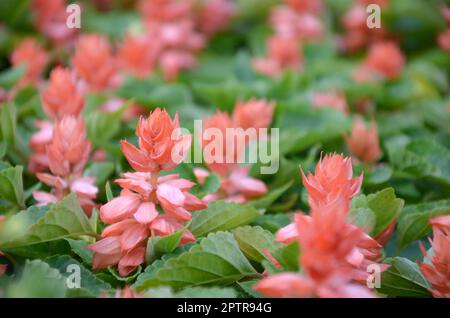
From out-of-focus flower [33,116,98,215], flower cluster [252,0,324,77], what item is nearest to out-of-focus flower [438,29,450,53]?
flower cluster [252,0,324,77]

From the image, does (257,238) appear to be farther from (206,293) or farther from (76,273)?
(76,273)

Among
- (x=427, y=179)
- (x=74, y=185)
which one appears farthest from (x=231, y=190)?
(x=427, y=179)

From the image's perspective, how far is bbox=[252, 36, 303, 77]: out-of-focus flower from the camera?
2.09 meters

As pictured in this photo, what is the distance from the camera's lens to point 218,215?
3.40 ft

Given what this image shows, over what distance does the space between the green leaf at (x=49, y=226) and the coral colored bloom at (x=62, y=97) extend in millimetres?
340

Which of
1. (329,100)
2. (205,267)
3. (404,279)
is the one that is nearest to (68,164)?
(205,267)

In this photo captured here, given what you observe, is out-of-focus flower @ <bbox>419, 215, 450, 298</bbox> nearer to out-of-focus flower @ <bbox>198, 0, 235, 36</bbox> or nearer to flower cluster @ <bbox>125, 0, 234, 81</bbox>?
flower cluster @ <bbox>125, 0, 234, 81</bbox>

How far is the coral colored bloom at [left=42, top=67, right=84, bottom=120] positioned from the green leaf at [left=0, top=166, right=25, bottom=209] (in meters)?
0.22

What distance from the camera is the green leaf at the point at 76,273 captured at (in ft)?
3.00

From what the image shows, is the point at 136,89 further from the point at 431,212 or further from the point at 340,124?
the point at 431,212

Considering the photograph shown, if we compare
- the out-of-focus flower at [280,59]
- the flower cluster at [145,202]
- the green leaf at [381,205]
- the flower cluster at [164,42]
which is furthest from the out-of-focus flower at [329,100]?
the flower cluster at [145,202]

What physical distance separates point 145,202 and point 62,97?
1.39 feet

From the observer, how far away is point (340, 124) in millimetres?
1508
